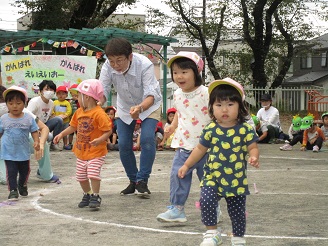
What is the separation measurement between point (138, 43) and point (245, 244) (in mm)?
17806

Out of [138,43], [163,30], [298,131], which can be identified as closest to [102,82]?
[298,131]

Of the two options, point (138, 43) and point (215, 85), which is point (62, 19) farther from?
point (215, 85)

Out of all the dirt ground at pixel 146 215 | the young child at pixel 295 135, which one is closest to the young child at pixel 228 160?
the dirt ground at pixel 146 215

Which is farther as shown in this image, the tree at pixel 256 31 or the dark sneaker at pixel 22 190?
the tree at pixel 256 31

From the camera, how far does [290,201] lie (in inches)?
322

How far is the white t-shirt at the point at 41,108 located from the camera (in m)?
13.4

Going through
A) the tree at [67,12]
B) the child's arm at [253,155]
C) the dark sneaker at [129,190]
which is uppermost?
the tree at [67,12]

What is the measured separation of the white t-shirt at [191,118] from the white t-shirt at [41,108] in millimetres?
6765

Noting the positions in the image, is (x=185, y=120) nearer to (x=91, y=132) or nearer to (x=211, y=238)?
(x=91, y=132)

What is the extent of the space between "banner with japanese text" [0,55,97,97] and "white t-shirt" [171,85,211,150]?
13.1 metres

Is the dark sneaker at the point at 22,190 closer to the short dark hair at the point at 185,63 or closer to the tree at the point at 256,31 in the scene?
the short dark hair at the point at 185,63

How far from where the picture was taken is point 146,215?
7262 mm

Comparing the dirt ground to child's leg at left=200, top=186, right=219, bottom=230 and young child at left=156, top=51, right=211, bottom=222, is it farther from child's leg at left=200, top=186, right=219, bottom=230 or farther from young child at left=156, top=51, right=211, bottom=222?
child's leg at left=200, top=186, right=219, bottom=230

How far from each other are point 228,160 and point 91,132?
2.64 m
